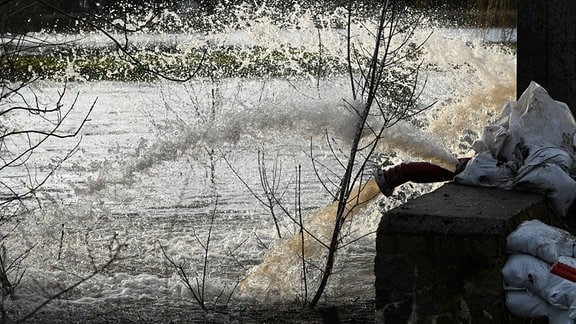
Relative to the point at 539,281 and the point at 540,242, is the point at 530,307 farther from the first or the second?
the point at 540,242

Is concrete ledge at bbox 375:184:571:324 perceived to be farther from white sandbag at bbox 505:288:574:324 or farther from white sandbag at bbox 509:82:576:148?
white sandbag at bbox 509:82:576:148

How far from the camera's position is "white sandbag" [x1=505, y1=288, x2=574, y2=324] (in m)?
4.66

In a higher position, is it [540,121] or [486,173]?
[540,121]

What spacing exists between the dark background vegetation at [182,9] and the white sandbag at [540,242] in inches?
84.5

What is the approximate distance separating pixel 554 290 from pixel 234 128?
4791mm

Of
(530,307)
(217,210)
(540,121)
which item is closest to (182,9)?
(217,210)

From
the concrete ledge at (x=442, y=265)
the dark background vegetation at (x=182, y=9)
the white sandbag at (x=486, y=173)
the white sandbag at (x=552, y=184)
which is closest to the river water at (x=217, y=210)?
the dark background vegetation at (x=182, y=9)

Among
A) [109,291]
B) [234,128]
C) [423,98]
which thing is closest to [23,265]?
[109,291]

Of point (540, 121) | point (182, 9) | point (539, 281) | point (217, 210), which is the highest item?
point (540, 121)

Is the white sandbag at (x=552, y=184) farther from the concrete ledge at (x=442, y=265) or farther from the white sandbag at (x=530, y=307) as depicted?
the white sandbag at (x=530, y=307)

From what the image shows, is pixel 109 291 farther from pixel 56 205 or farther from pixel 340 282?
pixel 56 205

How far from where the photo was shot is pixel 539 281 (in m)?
4.66

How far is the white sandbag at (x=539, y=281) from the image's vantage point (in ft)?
15.0

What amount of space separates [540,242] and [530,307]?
29cm
